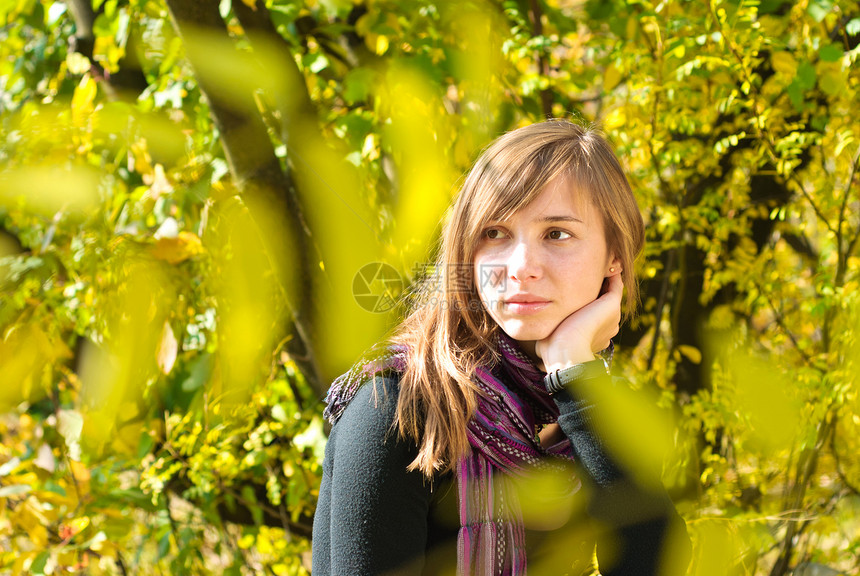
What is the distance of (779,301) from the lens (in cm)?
259

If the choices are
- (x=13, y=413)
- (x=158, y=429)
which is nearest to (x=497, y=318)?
(x=158, y=429)

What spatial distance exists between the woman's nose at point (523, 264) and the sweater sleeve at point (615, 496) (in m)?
0.19

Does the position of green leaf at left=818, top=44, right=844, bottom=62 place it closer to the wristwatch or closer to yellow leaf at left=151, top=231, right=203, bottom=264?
the wristwatch

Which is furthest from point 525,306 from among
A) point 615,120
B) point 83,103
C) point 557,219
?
point 83,103

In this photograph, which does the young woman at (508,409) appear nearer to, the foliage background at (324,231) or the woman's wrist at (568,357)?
the woman's wrist at (568,357)

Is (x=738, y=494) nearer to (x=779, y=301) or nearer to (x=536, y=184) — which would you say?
(x=779, y=301)

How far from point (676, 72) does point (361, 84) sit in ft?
2.74

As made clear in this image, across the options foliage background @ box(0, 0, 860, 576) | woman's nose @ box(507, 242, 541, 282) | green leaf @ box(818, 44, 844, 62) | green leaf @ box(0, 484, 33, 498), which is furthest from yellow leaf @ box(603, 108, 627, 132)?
green leaf @ box(0, 484, 33, 498)

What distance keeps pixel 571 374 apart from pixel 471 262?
0.87 feet

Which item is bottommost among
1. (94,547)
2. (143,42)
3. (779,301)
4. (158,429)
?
(94,547)

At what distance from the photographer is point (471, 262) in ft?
4.33

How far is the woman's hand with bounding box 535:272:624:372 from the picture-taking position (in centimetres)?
126

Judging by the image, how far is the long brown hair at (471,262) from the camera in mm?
1227

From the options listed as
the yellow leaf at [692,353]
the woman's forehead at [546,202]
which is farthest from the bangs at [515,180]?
the yellow leaf at [692,353]
